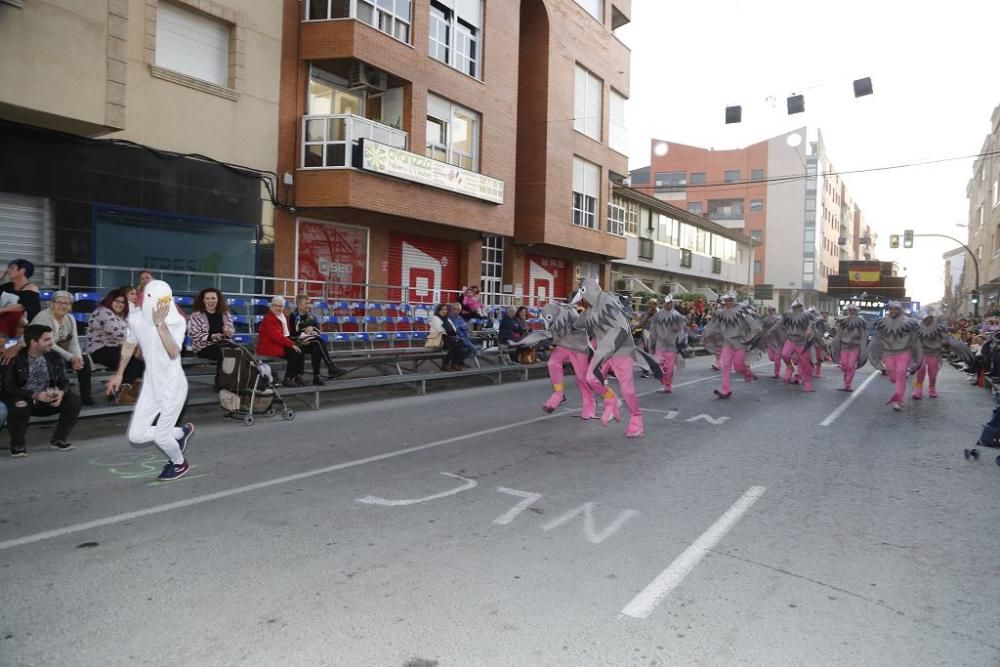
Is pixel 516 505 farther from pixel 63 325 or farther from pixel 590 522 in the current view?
pixel 63 325

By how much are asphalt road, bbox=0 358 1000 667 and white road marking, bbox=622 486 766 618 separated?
2cm

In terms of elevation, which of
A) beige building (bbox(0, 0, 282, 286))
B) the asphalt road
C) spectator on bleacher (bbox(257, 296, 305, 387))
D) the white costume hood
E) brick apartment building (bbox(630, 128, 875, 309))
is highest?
brick apartment building (bbox(630, 128, 875, 309))

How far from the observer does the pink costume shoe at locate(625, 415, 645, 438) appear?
882 cm

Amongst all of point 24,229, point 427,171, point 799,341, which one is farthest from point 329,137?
point 799,341

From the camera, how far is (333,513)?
5207mm

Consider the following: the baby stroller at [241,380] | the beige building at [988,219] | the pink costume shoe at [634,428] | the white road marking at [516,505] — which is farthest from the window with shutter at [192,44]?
the beige building at [988,219]

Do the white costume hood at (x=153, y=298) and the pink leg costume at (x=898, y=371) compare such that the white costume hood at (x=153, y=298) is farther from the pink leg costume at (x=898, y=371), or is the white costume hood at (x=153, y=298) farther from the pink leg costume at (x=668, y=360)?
the pink leg costume at (x=898, y=371)

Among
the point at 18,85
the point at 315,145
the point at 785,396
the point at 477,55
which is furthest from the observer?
the point at 477,55

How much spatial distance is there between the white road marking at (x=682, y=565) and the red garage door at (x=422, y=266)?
14608 millimetres

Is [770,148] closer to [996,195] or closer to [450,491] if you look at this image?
[996,195]

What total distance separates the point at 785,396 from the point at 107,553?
39.4 feet

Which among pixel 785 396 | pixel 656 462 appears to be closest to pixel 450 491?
pixel 656 462

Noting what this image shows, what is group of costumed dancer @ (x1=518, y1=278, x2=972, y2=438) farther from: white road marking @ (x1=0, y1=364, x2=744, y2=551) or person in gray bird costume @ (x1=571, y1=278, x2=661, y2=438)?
white road marking @ (x1=0, y1=364, x2=744, y2=551)

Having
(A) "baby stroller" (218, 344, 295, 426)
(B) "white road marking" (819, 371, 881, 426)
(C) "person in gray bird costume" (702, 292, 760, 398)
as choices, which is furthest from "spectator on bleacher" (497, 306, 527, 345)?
(A) "baby stroller" (218, 344, 295, 426)
